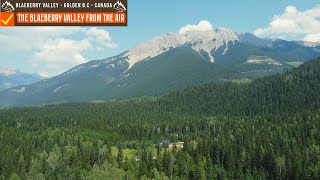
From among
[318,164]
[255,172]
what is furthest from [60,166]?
Result: [318,164]

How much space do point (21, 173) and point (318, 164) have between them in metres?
132

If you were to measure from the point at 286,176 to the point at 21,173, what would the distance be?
12073 cm

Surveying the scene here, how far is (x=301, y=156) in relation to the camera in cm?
19925

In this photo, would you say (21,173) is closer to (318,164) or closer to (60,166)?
(60,166)

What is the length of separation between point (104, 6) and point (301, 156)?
444ft

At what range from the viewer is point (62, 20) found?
10544cm

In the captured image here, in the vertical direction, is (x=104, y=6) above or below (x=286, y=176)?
above

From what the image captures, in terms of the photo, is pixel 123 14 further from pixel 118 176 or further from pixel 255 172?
pixel 255 172

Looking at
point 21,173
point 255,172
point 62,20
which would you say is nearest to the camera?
point 62,20

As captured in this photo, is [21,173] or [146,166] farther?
[146,166]

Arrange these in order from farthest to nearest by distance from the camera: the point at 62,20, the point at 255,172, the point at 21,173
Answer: the point at 255,172, the point at 21,173, the point at 62,20

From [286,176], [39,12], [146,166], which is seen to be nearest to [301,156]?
[286,176]

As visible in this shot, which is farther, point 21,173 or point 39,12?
point 21,173

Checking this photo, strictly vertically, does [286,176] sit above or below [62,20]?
below
